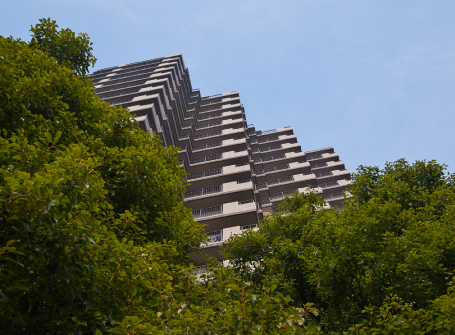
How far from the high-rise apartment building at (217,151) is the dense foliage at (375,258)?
31.8 feet

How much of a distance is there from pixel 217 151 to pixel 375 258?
29.7m

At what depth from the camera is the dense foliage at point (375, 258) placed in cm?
661

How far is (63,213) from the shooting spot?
15.5 feet

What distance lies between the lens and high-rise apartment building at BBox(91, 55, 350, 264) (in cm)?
2855

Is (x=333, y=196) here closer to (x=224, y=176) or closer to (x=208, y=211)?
(x=224, y=176)

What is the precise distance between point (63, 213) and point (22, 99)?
4.55 m

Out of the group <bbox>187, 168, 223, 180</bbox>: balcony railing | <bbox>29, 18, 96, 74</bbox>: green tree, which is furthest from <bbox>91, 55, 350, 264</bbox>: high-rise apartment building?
<bbox>29, 18, 96, 74</bbox>: green tree

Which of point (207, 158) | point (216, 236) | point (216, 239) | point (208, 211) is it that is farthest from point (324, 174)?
point (216, 239)

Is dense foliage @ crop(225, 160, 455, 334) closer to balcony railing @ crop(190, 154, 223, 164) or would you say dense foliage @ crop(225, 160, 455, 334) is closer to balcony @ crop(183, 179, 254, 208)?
balcony @ crop(183, 179, 254, 208)

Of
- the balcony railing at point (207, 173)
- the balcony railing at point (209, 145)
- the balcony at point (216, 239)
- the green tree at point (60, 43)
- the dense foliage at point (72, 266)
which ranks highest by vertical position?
the balcony railing at point (209, 145)

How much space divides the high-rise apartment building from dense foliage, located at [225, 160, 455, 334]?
9.70 metres

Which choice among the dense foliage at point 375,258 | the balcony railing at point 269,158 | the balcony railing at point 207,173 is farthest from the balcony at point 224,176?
the dense foliage at point 375,258

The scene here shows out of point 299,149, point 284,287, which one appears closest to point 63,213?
point 284,287

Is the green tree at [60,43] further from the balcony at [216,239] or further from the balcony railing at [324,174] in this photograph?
the balcony railing at [324,174]
